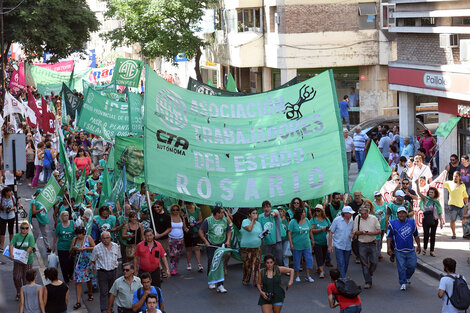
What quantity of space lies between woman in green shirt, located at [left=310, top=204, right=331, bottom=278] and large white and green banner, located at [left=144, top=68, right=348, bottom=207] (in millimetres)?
1204

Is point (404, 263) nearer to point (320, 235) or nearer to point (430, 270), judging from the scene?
point (430, 270)

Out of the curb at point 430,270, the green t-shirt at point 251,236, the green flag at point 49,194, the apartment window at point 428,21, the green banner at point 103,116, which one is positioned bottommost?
the curb at point 430,270

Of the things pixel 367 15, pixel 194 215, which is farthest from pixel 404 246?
pixel 367 15

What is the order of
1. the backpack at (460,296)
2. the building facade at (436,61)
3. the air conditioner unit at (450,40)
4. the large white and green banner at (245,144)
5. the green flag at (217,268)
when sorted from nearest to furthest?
1. the backpack at (460,296)
2. the large white and green banner at (245,144)
3. the green flag at (217,268)
4. the building facade at (436,61)
5. the air conditioner unit at (450,40)

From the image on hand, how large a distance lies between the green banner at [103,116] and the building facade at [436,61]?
27.7ft

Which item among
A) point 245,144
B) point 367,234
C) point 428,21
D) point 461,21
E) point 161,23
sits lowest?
point 367,234

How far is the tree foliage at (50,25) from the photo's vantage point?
44375 mm

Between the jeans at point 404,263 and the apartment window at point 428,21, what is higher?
the apartment window at point 428,21

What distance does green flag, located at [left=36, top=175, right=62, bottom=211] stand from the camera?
618 inches

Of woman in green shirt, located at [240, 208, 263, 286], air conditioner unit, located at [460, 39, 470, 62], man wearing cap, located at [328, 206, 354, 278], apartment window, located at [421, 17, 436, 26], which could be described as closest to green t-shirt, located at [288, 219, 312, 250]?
man wearing cap, located at [328, 206, 354, 278]

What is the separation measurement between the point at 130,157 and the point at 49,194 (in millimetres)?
2272

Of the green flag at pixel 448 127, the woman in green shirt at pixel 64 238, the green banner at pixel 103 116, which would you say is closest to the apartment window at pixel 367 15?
the green banner at pixel 103 116

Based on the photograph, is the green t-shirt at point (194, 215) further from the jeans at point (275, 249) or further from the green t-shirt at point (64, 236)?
the green t-shirt at point (64, 236)

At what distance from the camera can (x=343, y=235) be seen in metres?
14.5
